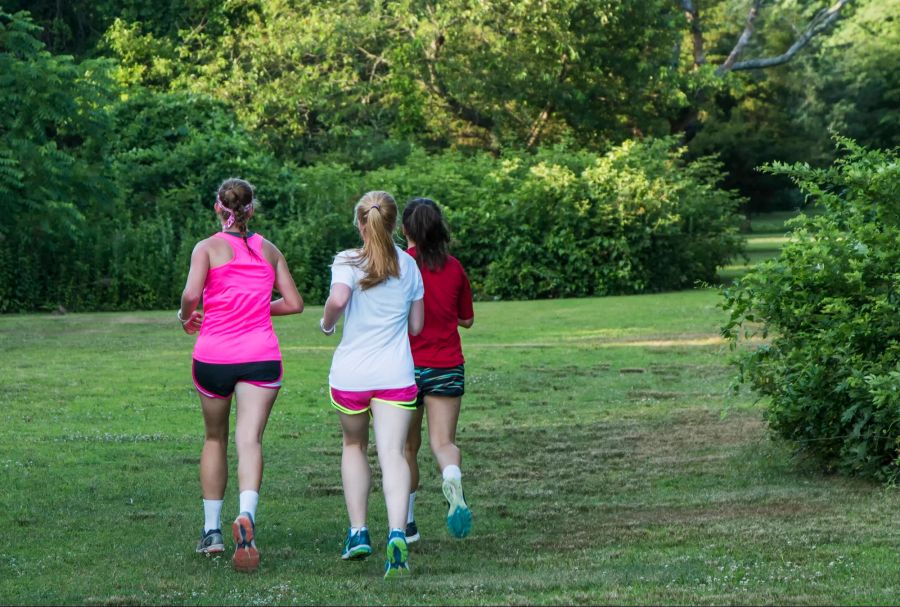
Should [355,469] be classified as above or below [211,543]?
above

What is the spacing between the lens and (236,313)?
21.7 feet

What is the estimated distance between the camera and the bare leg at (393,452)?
253 inches

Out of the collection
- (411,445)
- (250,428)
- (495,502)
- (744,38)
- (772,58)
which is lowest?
(495,502)

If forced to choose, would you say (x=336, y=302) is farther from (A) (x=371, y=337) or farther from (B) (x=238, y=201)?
(B) (x=238, y=201)

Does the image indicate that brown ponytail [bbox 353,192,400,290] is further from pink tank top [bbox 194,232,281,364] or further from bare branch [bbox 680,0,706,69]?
bare branch [bbox 680,0,706,69]

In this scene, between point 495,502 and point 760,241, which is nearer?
point 495,502

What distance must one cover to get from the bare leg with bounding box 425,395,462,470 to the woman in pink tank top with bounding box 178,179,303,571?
888mm

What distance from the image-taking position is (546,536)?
24.1ft

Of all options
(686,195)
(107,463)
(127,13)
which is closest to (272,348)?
(107,463)

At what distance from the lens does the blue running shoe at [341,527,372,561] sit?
648 cm

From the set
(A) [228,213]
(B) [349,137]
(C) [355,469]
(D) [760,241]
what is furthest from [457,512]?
(D) [760,241]

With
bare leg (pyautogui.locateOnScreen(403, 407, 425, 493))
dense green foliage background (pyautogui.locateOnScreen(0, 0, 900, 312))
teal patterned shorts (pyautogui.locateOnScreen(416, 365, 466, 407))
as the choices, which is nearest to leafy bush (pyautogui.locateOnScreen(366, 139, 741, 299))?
dense green foliage background (pyautogui.locateOnScreen(0, 0, 900, 312))

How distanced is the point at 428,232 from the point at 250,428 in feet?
4.29

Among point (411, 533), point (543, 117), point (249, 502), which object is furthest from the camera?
point (543, 117)
